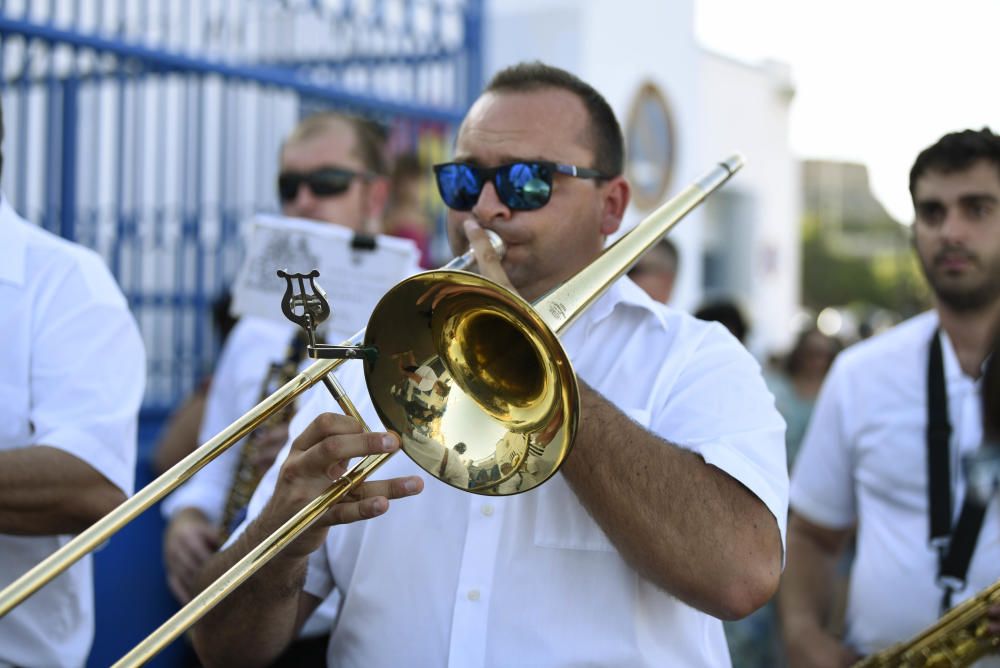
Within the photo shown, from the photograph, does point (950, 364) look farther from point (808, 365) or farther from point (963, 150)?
point (808, 365)

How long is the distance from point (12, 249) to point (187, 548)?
117 centimetres

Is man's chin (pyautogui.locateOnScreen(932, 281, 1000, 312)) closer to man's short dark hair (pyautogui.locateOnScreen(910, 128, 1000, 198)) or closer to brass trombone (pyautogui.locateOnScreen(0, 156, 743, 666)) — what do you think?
man's short dark hair (pyautogui.locateOnScreen(910, 128, 1000, 198))

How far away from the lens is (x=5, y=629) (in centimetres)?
237

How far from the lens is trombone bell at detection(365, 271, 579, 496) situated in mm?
1823

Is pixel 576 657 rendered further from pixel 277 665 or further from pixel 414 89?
pixel 414 89

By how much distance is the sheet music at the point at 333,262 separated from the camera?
305cm

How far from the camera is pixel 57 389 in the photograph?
240 centimetres

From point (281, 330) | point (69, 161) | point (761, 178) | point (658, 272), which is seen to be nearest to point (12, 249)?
point (281, 330)

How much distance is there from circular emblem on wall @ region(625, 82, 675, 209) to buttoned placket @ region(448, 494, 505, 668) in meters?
8.50

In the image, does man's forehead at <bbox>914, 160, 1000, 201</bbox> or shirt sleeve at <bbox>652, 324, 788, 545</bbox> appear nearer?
shirt sleeve at <bbox>652, 324, 788, 545</bbox>

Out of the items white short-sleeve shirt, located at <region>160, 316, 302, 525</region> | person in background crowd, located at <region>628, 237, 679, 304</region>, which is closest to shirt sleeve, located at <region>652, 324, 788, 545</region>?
white short-sleeve shirt, located at <region>160, 316, 302, 525</region>

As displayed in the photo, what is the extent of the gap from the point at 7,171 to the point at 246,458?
2420 mm

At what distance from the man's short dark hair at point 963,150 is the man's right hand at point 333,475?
1.95 m

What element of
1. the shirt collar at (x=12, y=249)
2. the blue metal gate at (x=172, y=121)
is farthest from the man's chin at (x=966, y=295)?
the blue metal gate at (x=172, y=121)
